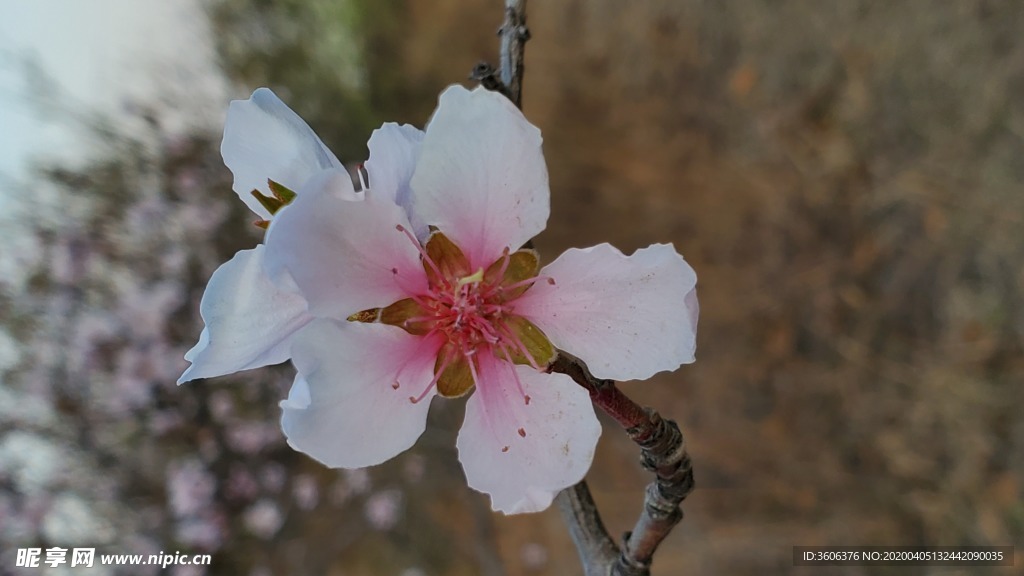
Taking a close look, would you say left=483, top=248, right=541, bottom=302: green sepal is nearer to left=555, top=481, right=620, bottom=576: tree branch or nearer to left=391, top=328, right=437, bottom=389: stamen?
left=391, top=328, right=437, bottom=389: stamen

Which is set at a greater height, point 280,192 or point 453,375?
point 280,192

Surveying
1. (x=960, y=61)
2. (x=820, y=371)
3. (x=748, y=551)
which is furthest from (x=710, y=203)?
(x=748, y=551)

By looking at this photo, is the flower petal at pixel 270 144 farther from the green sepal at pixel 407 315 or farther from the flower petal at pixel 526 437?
the flower petal at pixel 526 437

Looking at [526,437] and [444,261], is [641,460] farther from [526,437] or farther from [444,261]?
[444,261]

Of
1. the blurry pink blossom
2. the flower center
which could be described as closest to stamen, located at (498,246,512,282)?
the flower center

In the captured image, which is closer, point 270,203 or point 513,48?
point 270,203

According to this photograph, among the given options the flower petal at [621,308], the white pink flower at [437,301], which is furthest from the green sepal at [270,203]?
the flower petal at [621,308]

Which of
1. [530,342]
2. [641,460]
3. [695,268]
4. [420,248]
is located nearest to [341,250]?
[420,248]
